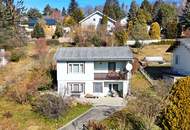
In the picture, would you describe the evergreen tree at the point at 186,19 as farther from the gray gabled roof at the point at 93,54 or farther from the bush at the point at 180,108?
the bush at the point at 180,108

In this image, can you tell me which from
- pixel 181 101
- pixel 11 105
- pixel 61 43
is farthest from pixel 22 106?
pixel 61 43

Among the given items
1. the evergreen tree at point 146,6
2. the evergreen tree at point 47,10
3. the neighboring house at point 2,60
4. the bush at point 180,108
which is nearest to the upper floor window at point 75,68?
the neighboring house at point 2,60

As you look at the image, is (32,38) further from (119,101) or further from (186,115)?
(186,115)

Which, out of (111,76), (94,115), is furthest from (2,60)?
(94,115)

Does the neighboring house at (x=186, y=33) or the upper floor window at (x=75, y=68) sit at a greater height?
the neighboring house at (x=186, y=33)

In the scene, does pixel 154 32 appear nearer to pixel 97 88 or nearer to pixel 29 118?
pixel 97 88

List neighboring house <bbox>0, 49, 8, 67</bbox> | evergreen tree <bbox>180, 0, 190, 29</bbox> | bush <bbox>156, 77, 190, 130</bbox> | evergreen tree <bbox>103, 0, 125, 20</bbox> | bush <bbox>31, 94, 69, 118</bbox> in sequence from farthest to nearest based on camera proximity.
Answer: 1. evergreen tree <bbox>103, 0, 125, 20</bbox>
2. evergreen tree <bbox>180, 0, 190, 29</bbox>
3. neighboring house <bbox>0, 49, 8, 67</bbox>
4. bush <bbox>31, 94, 69, 118</bbox>
5. bush <bbox>156, 77, 190, 130</bbox>

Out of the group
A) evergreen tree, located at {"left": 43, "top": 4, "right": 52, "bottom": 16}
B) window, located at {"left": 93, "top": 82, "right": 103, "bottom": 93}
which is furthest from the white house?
evergreen tree, located at {"left": 43, "top": 4, "right": 52, "bottom": 16}

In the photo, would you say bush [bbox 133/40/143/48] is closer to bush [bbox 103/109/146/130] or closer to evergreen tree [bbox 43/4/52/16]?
bush [bbox 103/109/146/130]
